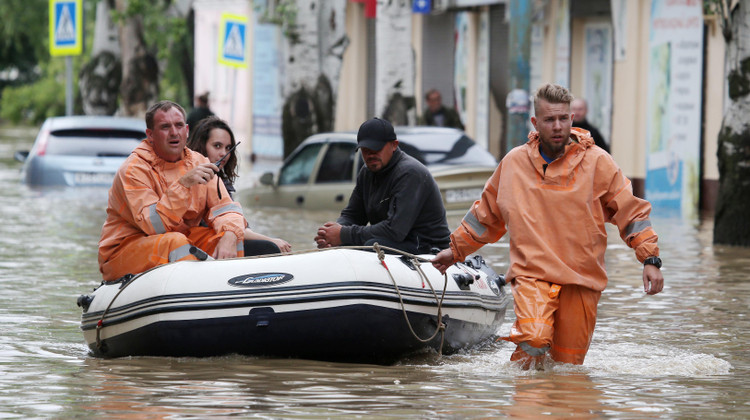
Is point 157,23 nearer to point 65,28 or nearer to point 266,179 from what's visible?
point 65,28

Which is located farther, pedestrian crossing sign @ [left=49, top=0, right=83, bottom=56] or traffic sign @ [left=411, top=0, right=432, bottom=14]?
traffic sign @ [left=411, top=0, right=432, bottom=14]

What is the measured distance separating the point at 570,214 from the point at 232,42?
931 inches

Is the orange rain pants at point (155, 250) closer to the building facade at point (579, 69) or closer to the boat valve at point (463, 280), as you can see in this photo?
the boat valve at point (463, 280)

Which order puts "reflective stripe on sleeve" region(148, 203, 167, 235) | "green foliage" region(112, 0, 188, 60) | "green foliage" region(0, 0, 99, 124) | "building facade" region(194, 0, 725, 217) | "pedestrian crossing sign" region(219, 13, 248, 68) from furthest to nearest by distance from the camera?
"green foliage" region(0, 0, 99, 124) → "green foliage" region(112, 0, 188, 60) → "pedestrian crossing sign" region(219, 13, 248, 68) → "building facade" region(194, 0, 725, 217) → "reflective stripe on sleeve" region(148, 203, 167, 235)

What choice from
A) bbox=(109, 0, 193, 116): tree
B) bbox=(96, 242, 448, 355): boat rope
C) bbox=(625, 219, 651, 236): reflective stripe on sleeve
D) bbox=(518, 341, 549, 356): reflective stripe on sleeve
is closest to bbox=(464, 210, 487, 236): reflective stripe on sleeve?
bbox=(96, 242, 448, 355): boat rope

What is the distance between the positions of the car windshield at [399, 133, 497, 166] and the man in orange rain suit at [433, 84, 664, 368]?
34.7ft

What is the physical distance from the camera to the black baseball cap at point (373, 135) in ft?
33.3

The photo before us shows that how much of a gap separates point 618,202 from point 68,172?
15.9 metres

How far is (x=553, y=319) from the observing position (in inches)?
349

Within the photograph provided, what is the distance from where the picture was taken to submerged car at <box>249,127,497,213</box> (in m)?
19.5

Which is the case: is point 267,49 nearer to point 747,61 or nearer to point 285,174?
point 285,174

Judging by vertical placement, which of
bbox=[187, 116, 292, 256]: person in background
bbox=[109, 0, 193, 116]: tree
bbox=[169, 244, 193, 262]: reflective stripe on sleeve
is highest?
bbox=[109, 0, 193, 116]: tree

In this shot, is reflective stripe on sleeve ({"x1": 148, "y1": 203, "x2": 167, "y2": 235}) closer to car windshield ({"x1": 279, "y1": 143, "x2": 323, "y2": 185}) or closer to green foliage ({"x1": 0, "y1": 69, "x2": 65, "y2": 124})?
car windshield ({"x1": 279, "y1": 143, "x2": 323, "y2": 185})

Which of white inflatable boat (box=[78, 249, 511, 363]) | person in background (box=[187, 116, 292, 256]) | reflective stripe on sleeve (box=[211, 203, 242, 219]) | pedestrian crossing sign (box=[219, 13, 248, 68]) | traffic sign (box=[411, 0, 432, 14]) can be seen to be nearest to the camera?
white inflatable boat (box=[78, 249, 511, 363])
